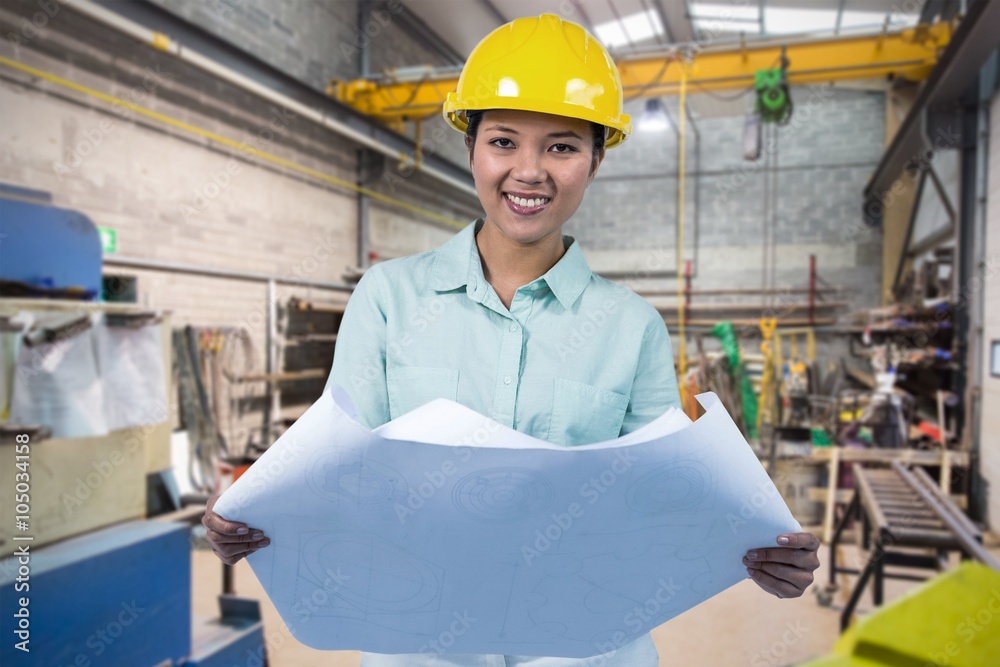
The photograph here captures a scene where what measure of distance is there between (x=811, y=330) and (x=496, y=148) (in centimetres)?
1173

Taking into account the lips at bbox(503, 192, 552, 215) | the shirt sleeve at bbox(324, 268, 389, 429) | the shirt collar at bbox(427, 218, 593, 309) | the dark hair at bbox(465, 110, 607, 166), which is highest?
the dark hair at bbox(465, 110, 607, 166)

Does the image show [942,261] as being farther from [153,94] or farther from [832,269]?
[153,94]

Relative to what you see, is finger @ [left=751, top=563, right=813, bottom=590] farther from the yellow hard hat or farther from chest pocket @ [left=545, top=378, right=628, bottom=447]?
the yellow hard hat

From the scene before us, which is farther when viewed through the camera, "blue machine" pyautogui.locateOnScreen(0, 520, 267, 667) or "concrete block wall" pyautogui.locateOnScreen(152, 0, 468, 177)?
"concrete block wall" pyautogui.locateOnScreen(152, 0, 468, 177)

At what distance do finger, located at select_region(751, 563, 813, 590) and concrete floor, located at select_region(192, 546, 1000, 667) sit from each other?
293cm

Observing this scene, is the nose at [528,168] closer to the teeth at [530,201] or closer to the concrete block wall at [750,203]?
the teeth at [530,201]

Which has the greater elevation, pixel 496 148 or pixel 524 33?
pixel 524 33

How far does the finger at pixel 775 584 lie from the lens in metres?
0.91

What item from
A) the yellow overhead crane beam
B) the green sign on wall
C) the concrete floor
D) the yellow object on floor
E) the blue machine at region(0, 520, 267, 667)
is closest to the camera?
the yellow object on floor

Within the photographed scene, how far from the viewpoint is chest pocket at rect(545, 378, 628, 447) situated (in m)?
1.12

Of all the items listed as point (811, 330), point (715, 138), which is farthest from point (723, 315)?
point (715, 138)

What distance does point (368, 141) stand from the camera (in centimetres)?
802

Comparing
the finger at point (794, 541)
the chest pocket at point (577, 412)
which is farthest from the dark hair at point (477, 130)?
the finger at point (794, 541)

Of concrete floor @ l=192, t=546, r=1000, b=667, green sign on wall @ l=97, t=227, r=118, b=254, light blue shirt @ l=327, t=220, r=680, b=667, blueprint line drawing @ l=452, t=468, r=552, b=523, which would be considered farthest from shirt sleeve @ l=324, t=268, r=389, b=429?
green sign on wall @ l=97, t=227, r=118, b=254
